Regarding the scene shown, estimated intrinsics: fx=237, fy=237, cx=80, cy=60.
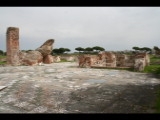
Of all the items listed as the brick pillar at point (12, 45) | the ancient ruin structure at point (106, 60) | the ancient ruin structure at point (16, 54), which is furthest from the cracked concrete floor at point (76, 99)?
the brick pillar at point (12, 45)

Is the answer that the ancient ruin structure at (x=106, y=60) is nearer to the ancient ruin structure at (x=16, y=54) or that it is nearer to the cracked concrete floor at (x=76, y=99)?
the ancient ruin structure at (x=16, y=54)

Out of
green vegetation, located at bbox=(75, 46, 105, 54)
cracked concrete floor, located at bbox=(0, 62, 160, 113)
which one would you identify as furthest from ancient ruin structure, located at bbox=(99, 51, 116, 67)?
green vegetation, located at bbox=(75, 46, 105, 54)

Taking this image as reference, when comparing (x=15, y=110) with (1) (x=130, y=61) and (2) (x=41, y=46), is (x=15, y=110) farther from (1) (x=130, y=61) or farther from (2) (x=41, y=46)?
(2) (x=41, y=46)

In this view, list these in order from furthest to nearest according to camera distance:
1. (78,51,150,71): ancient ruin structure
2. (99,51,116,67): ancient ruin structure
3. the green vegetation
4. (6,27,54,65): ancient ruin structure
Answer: the green vegetation, (6,27,54,65): ancient ruin structure, (99,51,116,67): ancient ruin structure, (78,51,150,71): ancient ruin structure

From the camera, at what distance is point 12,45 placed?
17891 millimetres

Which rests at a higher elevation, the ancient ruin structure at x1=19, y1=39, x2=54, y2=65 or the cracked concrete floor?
the ancient ruin structure at x1=19, y1=39, x2=54, y2=65

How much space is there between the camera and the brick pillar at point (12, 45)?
17.7m

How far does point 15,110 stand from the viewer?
474 centimetres

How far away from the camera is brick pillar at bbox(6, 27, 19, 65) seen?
17.7m

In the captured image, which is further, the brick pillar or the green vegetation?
the green vegetation

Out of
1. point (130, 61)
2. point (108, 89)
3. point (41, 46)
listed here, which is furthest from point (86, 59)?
point (108, 89)

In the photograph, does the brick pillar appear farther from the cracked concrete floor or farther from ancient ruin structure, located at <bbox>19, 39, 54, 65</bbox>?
the cracked concrete floor

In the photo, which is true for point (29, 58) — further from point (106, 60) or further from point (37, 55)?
point (106, 60)

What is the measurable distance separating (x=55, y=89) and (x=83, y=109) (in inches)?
77.7
